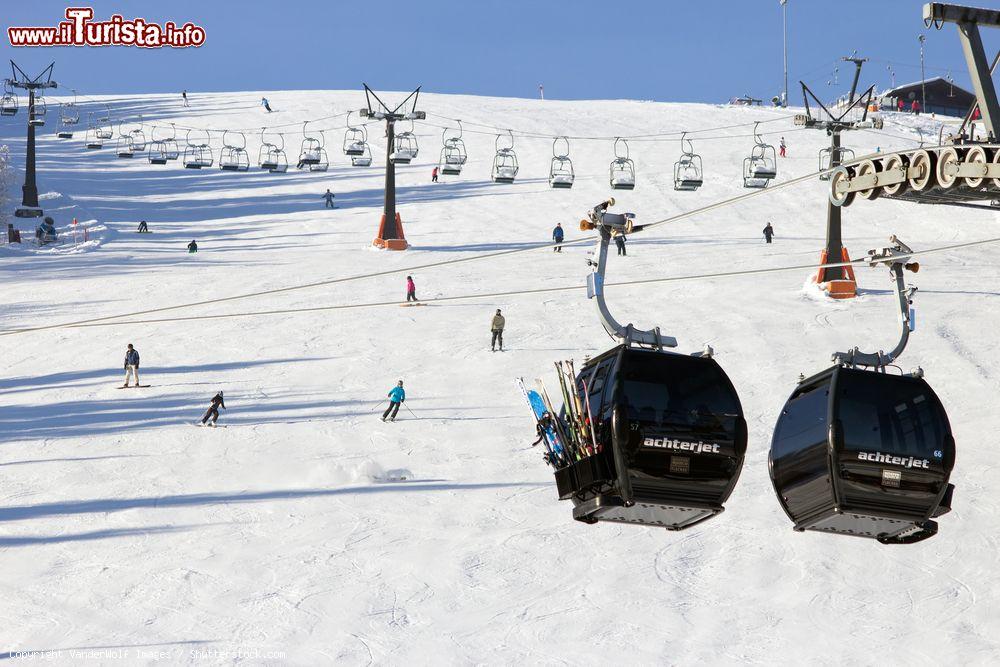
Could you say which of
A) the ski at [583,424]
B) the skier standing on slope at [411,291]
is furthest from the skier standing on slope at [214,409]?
the ski at [583,424]

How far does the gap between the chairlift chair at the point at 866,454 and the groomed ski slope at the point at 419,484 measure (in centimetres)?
565

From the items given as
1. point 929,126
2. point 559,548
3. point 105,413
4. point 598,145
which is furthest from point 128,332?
point 929,126

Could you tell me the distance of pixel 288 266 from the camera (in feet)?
128

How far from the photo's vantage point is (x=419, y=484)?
20531 mm

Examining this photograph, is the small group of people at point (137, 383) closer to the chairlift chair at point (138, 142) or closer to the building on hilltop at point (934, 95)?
A: the chairlift chair at point (138, 142)

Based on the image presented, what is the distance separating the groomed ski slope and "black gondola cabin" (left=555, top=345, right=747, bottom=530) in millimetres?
5701

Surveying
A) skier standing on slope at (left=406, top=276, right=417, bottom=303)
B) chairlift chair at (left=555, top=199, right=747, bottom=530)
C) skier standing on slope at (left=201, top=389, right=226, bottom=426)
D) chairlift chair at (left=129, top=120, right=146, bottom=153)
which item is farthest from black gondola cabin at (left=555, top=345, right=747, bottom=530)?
chairlift chair at (left=129, top=120, right=146, bottom=153)

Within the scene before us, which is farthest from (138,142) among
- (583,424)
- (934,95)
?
(583,424)

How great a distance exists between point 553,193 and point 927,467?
4535 centimetres

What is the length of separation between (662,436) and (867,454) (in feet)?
5.49

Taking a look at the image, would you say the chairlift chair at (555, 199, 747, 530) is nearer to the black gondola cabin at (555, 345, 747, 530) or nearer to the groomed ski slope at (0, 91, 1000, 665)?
the black gondola cabin at (555, 345, 747, 530)

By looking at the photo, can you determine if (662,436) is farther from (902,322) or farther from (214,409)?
(214,409)

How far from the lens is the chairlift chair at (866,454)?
34.3 ft

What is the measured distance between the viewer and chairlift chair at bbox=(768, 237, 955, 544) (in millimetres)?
10453
